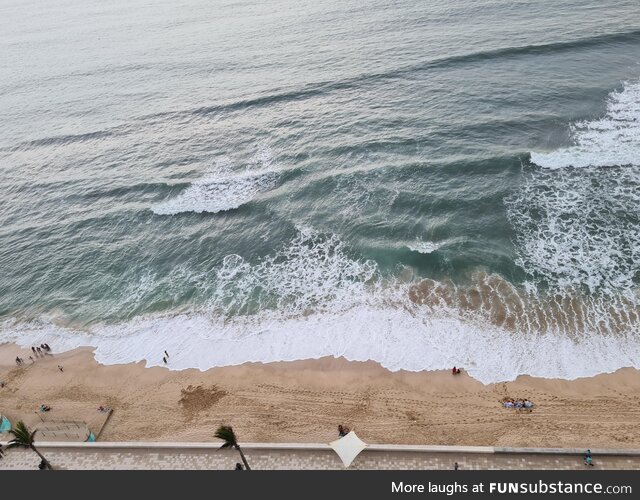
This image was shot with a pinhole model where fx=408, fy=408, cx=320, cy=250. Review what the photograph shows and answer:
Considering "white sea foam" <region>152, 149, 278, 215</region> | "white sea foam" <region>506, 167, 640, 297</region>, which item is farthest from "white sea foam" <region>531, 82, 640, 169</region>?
"white sea foam" <region>152, 149, 278, 215</region>

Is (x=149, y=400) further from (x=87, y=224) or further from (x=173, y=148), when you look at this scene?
(x=173, y=148)

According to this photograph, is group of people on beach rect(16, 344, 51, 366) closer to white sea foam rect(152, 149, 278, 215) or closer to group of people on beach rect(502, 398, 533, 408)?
white sea foam rect(152, 149, 278, 215)

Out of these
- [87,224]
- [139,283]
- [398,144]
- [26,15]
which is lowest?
[139,283]

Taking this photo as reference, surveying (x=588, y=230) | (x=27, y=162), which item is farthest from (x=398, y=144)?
(x=27, y=162)

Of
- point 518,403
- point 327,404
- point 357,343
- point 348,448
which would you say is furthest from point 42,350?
point 518,403

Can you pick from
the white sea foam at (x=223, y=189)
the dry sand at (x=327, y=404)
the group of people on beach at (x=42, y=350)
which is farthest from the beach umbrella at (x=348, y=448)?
the white sea foam at (x=223, y=189)

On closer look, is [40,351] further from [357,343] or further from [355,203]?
[355,203]
